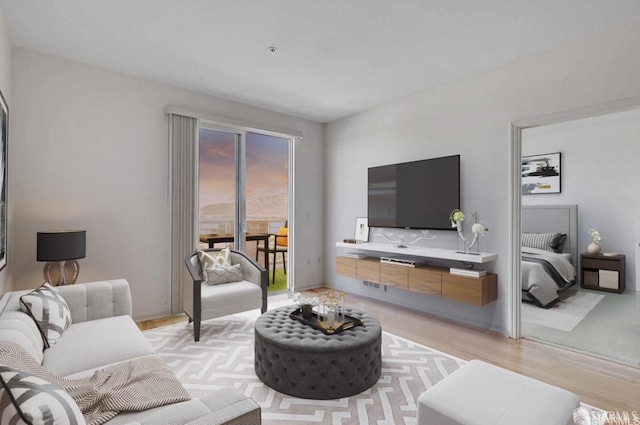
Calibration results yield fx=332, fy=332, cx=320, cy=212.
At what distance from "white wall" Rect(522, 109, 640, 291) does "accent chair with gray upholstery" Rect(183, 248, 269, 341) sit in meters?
5.63

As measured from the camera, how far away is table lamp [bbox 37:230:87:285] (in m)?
2.84

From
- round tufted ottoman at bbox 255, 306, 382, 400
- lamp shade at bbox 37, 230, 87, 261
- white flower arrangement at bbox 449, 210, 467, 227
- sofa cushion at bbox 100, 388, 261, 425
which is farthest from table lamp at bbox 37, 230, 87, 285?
white flower arrangement at bbox 449, 210, 467, 227

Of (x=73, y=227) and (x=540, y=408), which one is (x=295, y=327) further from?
(x=73, y=227)

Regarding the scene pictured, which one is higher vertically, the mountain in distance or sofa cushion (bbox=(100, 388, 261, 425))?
the mountain in distance

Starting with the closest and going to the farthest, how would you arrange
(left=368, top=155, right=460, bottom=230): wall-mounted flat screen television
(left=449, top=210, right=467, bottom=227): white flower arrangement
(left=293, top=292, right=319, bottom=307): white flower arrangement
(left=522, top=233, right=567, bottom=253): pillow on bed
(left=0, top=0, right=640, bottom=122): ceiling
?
(left=0, top=0, right=640, bottom=122): ceiling
(left=293, top=292, right=319, bottom=307): white flower arrangement
(left=449, top=210, right=467, bottom=227): white flower arrangement
(left=368, top=155, right=460, bottom=230): wall-mounted flat screen television
(left=522, top=233, right=567, bottom=253): pillow on bed

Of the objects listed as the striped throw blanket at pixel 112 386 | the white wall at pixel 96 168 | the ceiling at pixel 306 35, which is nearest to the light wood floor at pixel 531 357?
the white wall at pixel 96 168

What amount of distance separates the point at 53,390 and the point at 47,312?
1427 mm

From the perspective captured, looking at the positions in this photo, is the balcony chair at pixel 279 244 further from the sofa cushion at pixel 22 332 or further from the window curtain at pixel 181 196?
the sofa cushion at pixel 22 332

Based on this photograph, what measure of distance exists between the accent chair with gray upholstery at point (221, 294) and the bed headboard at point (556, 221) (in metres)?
5.34

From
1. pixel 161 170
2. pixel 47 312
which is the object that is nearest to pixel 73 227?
pixel 161 170

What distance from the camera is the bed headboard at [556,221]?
5.80 m

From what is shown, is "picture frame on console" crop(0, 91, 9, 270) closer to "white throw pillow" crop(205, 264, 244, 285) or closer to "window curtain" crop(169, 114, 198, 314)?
"window curtain" crop(169, 114, 198, 314)

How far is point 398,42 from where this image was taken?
9.75 feet

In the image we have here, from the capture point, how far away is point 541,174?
245 inches
